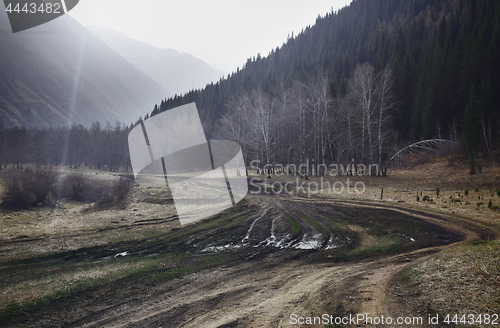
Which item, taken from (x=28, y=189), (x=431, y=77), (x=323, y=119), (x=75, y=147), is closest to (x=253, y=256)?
(x=28, y=189)

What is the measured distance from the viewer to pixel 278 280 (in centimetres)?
640

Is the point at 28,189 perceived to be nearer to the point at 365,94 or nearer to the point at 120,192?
the point at 120,192

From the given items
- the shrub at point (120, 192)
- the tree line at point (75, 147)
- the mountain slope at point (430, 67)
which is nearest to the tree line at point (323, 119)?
the mountain slope at point (430, 67)

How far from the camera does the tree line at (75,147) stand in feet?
208

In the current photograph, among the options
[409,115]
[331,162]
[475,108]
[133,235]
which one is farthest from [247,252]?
[409,115]

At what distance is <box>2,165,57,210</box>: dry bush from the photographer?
54.2 feet

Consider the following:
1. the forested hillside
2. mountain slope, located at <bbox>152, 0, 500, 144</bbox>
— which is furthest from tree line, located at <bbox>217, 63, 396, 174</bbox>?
mountain slope, located at <bbox>152, 0, 500, 144</bbox>

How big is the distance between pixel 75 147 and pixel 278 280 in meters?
88.5

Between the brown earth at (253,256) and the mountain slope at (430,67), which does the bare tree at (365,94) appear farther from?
the brown earth at (253,256)

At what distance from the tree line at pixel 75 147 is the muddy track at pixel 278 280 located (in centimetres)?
6335

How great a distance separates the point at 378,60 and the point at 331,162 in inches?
1371

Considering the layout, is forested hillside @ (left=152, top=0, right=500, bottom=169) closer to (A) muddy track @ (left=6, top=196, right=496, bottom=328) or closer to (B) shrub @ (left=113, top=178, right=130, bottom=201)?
(A) muddy track @ (left=6, top=196, right=496, bottom=328)

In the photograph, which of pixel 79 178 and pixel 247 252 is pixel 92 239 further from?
pixel 79 178

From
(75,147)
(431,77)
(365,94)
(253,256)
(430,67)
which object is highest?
(430,67)
